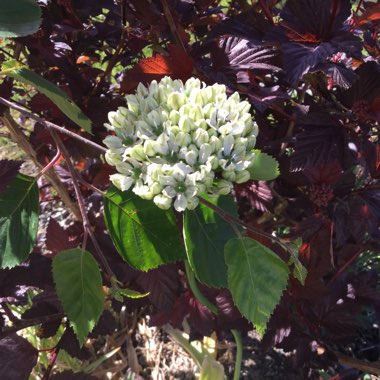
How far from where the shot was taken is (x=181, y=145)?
62 cm

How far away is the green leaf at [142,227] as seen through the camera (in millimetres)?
746

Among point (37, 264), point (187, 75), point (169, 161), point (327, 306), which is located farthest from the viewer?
point (327, 306)

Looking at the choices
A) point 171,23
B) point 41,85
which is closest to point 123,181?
point 41,85

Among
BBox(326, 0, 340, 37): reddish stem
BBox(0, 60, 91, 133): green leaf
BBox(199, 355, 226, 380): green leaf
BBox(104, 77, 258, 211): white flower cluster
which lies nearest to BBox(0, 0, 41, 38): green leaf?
BBox(0, 60, 91, 133): green leaf

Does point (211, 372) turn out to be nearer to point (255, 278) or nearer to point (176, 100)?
point (255, 278)

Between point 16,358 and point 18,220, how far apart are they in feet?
1.10

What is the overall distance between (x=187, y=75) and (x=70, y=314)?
48cm

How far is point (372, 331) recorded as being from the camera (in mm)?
1734

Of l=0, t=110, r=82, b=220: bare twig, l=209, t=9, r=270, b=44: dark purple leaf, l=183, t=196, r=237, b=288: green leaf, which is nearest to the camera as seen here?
l=183, t=196, r=237, b=288: green leaf

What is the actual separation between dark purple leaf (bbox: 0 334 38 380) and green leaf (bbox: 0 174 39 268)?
263mm

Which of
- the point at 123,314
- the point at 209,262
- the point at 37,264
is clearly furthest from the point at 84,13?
the point at 123,314

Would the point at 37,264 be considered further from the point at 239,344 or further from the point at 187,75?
the point at 239,344

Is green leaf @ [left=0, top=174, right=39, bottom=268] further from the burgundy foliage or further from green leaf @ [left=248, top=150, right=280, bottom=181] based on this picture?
green leaf @ [left=248, top=150, right=280, bottom=181]

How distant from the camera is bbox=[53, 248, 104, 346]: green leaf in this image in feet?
2.36
